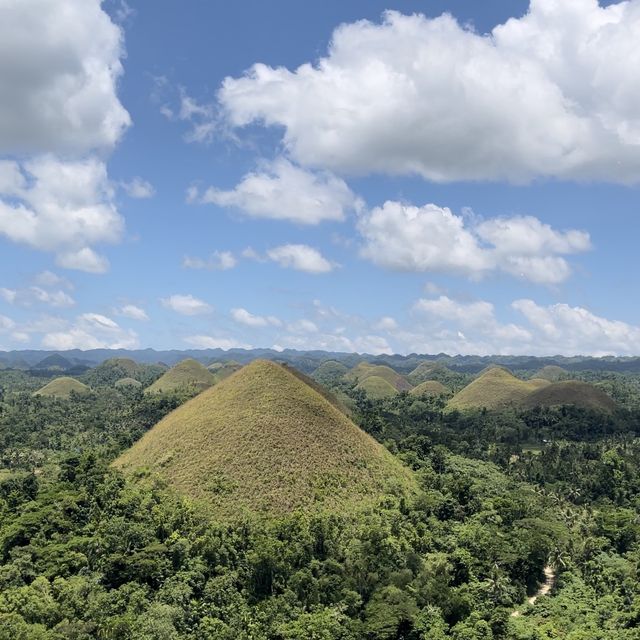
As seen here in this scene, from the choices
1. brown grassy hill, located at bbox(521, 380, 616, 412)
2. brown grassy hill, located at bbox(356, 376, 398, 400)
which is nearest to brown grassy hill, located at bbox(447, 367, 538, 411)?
brown grassy hill, located at bbox(521, 380, 616, 412)

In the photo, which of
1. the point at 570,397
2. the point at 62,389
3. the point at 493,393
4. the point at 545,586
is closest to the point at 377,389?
the point at 493,393

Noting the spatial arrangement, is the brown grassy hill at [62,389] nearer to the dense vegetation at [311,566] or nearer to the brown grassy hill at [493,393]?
the brown grassy hill at [493,393]

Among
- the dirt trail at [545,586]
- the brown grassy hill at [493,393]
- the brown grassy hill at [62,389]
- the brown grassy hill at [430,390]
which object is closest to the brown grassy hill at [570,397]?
the brown grassy hill at [493,393]

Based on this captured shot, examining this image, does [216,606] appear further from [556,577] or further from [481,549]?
[556,577]

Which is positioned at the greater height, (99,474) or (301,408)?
(301,408)

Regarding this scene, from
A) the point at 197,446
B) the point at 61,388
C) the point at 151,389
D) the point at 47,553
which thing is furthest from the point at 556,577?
the point at 61,388

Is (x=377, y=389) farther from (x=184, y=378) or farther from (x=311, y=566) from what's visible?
(x=311, y=566)

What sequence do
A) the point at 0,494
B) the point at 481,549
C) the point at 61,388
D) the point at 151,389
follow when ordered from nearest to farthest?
the point at 481,549 < the point at 0,494 < the point at 151,389 < the point at 61,388
